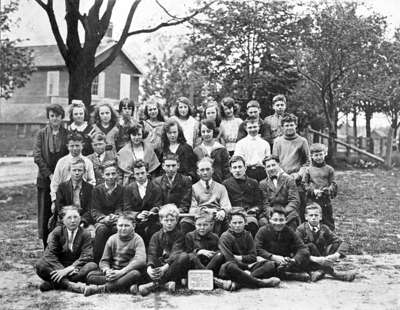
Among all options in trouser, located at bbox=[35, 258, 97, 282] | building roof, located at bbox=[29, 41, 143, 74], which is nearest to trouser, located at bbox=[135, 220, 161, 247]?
trouser, located at bbox=[35, 258, 97, 282]

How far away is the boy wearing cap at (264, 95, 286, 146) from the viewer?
6.99 m

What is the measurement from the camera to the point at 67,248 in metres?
5.23

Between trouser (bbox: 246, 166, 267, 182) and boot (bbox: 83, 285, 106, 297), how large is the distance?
2.45 meters

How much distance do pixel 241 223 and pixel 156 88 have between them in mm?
28084

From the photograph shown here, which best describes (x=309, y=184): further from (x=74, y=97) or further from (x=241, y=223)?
(x=74, y=97)

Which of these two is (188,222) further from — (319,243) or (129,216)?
(319,243)

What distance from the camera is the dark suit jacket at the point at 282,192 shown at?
6078 mm

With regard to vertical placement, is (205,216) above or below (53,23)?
below

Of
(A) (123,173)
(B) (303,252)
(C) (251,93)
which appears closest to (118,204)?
(A) (123,173)

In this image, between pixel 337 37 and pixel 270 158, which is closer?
pixel 270 158

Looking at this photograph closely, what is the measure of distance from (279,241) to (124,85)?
29.5 metres

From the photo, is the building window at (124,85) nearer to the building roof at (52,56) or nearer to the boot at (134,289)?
the building roof at (52,56)

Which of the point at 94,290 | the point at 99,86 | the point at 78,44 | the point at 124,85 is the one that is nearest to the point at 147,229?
the point at 94,290

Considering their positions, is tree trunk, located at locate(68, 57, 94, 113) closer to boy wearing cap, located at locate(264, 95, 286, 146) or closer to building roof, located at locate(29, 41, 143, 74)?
boy wearing cap, located at locate(264, 95, 286, 146)
